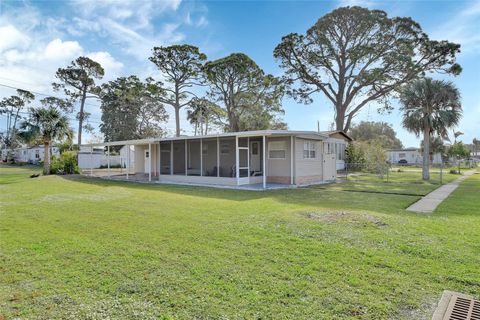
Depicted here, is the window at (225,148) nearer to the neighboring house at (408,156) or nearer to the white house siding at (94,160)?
the white house siding at (94,160)

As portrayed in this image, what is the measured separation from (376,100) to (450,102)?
1117 centimetres

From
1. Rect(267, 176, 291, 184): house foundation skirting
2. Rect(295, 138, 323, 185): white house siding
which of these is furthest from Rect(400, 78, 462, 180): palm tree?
Rect(267, 176, 291, 184): house foundation skirting

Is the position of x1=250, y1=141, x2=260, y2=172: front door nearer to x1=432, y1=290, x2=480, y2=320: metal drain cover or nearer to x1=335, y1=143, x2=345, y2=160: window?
x1=335, y1=143, x2=345, y2=160: window

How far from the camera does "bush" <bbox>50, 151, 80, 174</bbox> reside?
20.9 meters

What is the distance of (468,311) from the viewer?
2.79 metres

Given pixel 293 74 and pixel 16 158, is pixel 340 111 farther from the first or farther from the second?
pixel 16 158

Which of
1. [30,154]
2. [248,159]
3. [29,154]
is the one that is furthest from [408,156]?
[29,154]

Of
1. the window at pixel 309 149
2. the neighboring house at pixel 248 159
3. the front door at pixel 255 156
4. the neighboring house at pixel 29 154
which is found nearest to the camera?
the neighboring house at pixel 248 159

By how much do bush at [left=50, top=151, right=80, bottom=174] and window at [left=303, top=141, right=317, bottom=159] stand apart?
53.7 ft

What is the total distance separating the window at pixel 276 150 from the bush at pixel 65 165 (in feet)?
48.6

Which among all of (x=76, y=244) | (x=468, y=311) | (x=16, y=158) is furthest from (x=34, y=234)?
(x=16, y=158)

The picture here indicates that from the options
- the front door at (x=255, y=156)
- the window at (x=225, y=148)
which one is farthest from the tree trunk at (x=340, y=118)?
the window at (x=225, y=148)

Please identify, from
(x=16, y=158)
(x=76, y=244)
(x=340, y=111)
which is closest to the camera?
(x=76, y=244)

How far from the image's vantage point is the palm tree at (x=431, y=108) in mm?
17703
